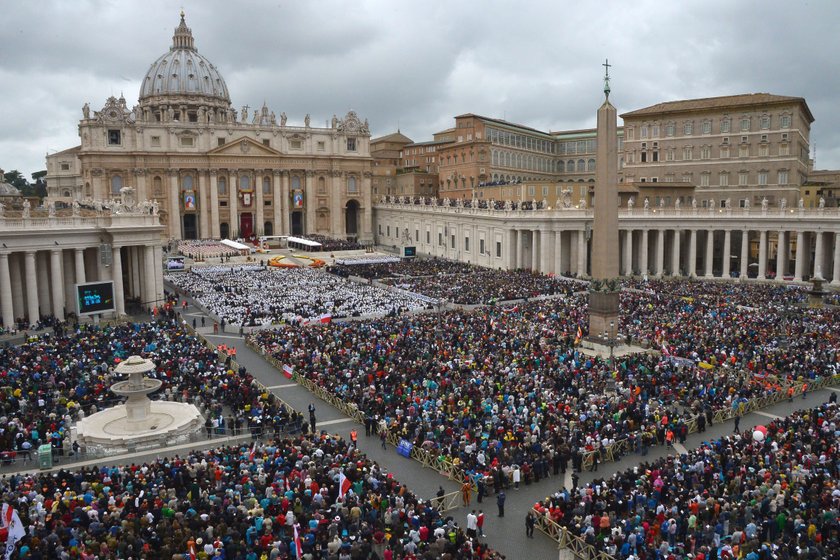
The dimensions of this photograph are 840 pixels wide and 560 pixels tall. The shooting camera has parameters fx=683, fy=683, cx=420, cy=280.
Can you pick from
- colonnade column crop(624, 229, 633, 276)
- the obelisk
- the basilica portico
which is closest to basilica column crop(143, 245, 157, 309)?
the obelisk

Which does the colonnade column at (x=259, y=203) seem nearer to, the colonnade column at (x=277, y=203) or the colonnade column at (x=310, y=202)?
the colonnade column at (x=277, y=203)

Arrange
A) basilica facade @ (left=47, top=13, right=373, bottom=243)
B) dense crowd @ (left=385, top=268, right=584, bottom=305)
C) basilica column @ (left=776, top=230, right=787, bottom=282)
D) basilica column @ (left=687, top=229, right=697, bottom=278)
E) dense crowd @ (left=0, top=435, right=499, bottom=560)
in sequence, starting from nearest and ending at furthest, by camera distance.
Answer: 1. dense crowd @ (left=0, top=435, right=499, bottom=560)
2. dense crowd @ (left=385, top=268, right=584, bottom=305)
3. basilica column @ (left=776, top=230, right=787, bottom=282)
4. basilica column @ (left=687, top=229, right=697, bottom=278)
5. basilica facade @ (left=47, top=13, right=373, bottom=243)

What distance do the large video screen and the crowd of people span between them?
37.4 feet

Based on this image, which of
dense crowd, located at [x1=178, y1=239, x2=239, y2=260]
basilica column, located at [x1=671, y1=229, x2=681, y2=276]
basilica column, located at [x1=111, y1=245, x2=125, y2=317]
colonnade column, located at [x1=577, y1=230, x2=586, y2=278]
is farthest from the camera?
dense crowd, located at [x1=178, y1=239, x2=239, y2=260]

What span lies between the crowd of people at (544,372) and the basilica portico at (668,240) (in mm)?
19088

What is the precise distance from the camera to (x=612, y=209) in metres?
33.0

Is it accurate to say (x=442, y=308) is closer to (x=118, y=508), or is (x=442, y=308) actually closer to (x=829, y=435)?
(x=829, y=435)

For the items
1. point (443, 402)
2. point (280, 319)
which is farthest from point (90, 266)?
point (443, 402)

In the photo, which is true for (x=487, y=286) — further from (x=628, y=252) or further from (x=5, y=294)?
(x=5, y=294)

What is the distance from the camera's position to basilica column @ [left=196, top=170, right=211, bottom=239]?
9294cm

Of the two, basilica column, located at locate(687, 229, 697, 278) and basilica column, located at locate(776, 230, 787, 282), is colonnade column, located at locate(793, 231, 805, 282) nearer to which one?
basilica column, located at locate(776, 230, 787, 282)

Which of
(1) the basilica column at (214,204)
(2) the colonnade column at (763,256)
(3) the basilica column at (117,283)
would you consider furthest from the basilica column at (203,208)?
(2) the colonnade column at (763,256)

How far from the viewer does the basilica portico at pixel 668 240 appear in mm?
55938

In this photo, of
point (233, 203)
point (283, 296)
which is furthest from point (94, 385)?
point (233, 203)
